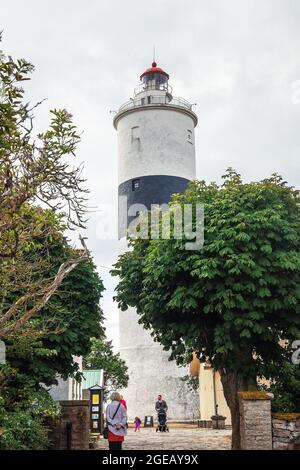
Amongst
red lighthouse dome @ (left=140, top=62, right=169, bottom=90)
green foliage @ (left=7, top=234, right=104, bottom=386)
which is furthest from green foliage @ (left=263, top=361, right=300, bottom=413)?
red lighthouse dome @ (left=140, top=62, right=169, bottom=90)

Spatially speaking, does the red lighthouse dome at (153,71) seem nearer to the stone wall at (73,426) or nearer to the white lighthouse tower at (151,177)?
the white lighthouse tower at (151,177)

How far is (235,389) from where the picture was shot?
16391mm

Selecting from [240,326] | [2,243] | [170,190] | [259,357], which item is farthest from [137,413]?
[2,243]

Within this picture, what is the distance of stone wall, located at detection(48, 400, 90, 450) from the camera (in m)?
14.9

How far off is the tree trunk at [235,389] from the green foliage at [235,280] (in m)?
0.33

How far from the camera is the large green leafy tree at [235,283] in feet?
49.3

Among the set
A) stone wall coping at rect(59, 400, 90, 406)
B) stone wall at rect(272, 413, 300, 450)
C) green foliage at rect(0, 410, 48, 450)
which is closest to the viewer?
green foliage at rect(0, 410, 48, 450)

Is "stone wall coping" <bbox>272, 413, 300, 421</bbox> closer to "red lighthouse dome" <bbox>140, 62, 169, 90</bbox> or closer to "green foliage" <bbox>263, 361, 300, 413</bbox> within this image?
"green foliage" <bbox>263, 361, 300, 413</bbox>

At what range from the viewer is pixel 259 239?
1546 cm

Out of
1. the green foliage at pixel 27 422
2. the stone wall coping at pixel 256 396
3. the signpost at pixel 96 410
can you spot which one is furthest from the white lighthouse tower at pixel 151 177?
the stone wall coping at pixel 256 396

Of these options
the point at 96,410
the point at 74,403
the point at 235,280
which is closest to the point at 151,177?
the point at 96,410

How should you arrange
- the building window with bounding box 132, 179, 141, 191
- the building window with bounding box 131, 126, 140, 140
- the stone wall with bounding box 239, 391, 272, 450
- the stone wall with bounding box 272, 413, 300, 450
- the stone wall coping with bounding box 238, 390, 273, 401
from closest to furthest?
the stone wall with bounding box 272, 413, 300, 450
the stone wall with bounding box 239, 391, 272, 450
the stone wall coping with bounding box 238, 390, 273, 401
the building window with bounding box 132, 179, 141, 191
the building window with bounding box 131, 126, 140, 140

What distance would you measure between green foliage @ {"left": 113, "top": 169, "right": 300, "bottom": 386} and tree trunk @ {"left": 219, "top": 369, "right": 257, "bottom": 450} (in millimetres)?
332

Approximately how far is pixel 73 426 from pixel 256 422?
16.0ft
